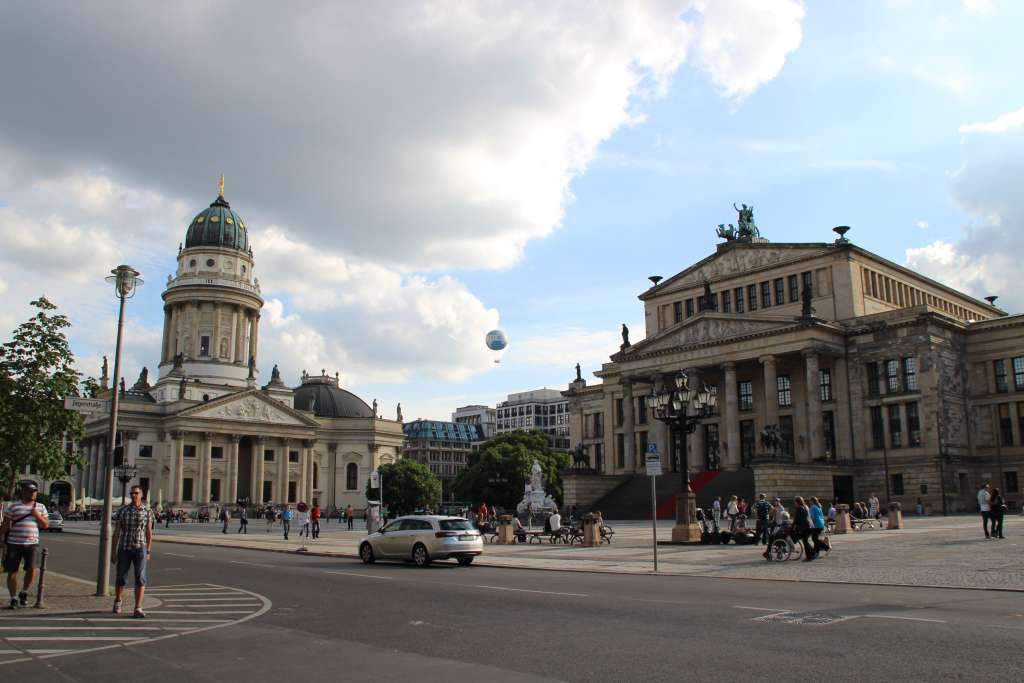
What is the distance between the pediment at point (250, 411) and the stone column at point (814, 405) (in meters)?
70.5

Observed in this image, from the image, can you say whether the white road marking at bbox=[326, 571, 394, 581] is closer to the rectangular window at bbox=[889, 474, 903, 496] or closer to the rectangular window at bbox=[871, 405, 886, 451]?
the rectangular window at bbox=[889, 474, 903, 496]

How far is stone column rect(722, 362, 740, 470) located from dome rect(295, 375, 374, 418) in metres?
70.5

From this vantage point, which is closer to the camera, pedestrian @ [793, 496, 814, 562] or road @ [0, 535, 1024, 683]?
road @ [0, 535, 1024, 683]

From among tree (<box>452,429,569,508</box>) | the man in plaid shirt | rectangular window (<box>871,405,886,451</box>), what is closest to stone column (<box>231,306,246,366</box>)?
tree (<box>452,429,569,508</box>)

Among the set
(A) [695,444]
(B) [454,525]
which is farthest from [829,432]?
(B) [454,525]

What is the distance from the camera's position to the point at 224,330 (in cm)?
11425

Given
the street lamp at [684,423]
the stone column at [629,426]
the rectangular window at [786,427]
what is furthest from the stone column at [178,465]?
the street lamp at [684,423]

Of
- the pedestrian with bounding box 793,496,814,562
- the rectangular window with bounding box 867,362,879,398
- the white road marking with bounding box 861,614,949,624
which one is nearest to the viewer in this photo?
the white road marking with bounding box 861,614,949,624

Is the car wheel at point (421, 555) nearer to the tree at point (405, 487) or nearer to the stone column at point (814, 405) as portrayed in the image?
the stone column at point (814, 405)

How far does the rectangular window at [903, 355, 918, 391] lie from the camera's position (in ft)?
200

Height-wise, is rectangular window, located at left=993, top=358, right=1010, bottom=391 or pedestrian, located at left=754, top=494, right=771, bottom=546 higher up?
rectangular window, located at left=993, top=358, right=1010, bottom=391

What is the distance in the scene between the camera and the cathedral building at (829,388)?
59750 mm

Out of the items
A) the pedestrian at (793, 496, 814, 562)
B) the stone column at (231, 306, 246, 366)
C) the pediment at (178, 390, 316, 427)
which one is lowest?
the pedestrian at (793, 496, 814, 562)

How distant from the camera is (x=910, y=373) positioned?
61.4 meters
